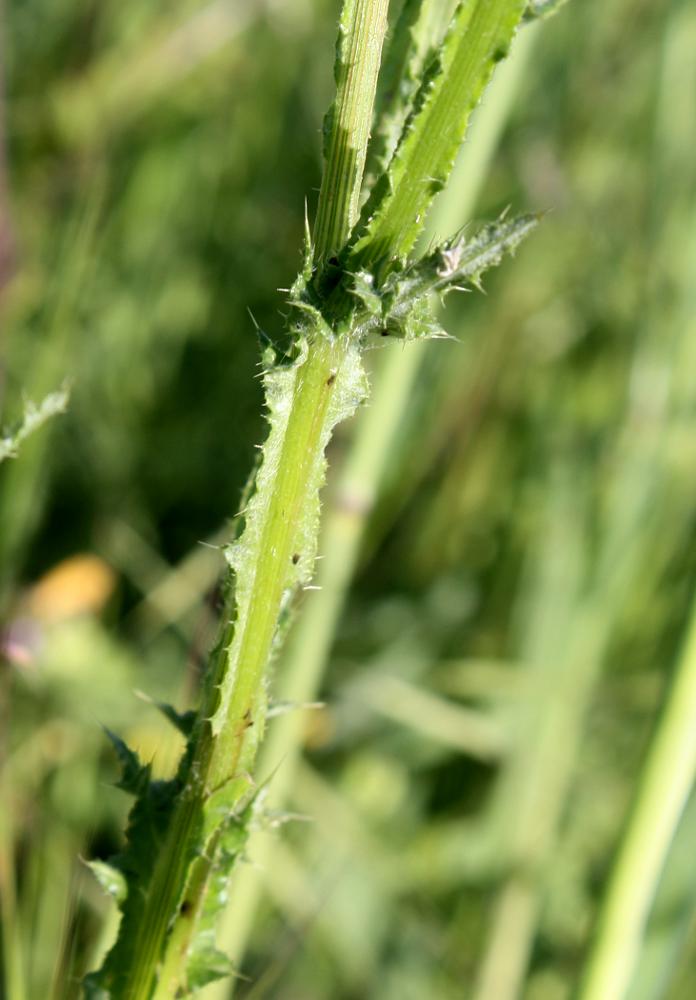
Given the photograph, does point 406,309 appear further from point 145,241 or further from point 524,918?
point 145,241

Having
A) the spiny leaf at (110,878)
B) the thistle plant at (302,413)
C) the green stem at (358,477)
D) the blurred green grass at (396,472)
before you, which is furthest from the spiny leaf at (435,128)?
the blurred green grass at (396,472)

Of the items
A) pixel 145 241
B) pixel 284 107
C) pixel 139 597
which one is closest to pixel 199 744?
pixel 139 597

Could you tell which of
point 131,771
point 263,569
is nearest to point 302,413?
point 263,569

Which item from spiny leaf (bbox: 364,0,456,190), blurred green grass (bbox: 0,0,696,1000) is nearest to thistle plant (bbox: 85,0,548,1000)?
spiny leaf (bbox: 364,0,456,190)

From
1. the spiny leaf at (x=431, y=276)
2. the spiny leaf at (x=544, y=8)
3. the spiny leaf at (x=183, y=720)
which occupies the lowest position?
the spiny leaf at (x=183, y=720)

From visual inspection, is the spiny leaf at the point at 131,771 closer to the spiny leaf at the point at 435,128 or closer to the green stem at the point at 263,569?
the green stem at the point at 263,569

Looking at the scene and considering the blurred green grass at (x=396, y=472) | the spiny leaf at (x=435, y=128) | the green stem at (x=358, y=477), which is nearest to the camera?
the spiny leaf at (x=435, y=128)

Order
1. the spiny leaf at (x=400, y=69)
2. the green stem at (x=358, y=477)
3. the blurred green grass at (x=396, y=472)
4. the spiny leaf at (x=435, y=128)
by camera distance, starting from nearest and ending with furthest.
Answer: the spiny leaf at (x=435, y=128) → the spiny leaf at (x=400, y=69) → the green stem at (x=358, y=477) → the blurred green grass at (x=396, y=472)
